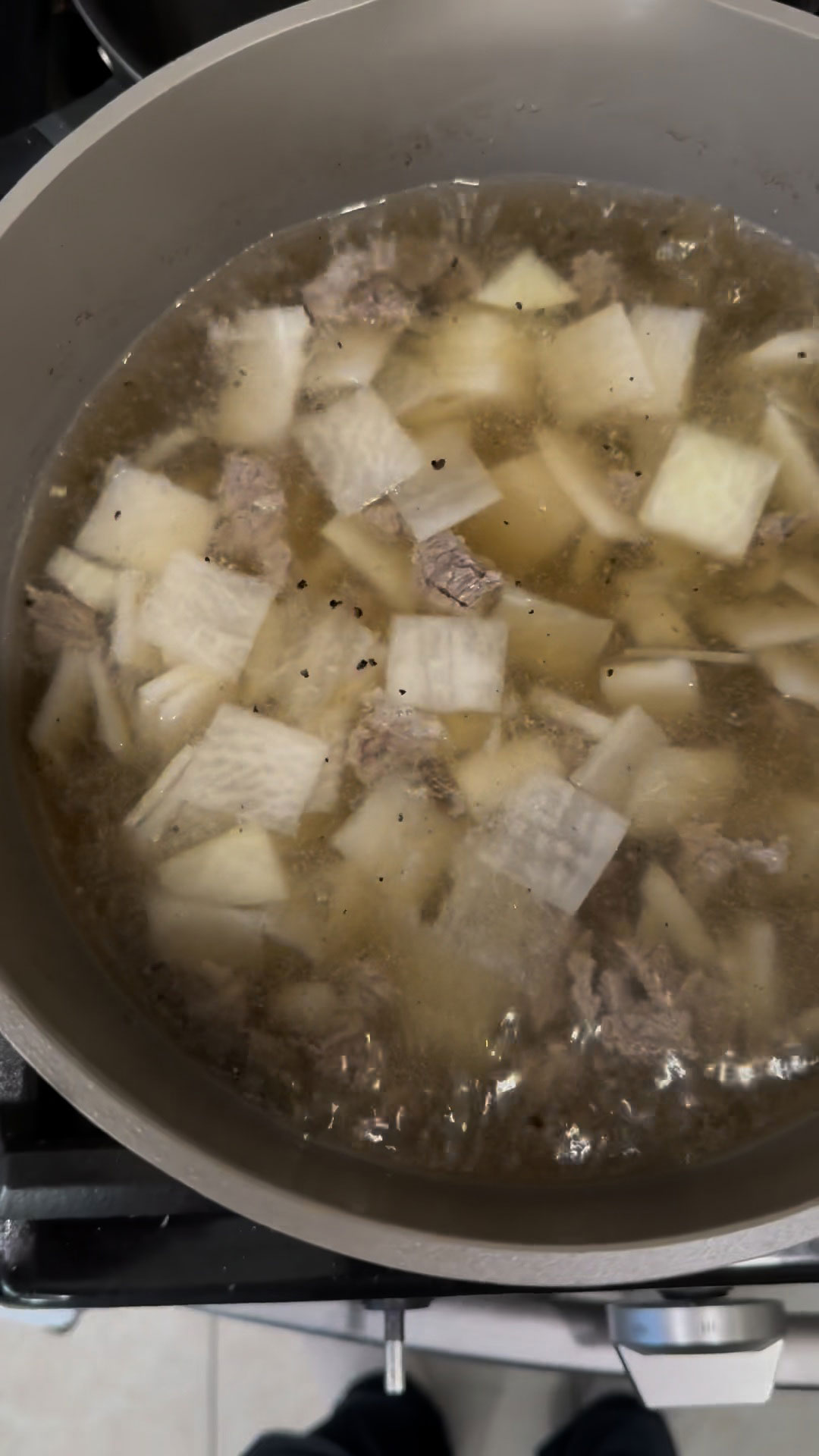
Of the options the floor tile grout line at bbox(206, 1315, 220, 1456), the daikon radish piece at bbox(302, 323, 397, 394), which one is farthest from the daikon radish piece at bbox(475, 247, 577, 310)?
the floor tile grout line at bbox(206, 1315, 220, 1456)

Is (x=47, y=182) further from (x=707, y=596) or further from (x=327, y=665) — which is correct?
(x=707, y=596)

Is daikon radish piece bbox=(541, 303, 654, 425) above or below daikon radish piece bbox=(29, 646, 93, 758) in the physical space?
below

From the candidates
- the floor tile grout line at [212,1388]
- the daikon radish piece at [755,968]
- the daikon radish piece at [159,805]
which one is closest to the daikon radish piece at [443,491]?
the daikon radish piece at [159,805]

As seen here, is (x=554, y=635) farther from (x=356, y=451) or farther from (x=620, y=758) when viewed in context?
(x=356, y=451)

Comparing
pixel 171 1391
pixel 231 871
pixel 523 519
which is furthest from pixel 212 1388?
pixel 523 519

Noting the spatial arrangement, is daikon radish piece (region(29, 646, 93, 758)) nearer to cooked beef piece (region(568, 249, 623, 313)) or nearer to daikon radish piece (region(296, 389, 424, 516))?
daikon radish piece (region(296, 389, 424, 516))

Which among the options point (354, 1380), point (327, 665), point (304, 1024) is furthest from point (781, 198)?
point (354, 1380)
